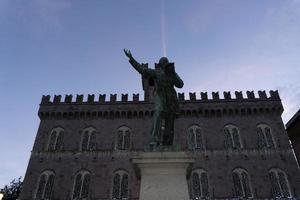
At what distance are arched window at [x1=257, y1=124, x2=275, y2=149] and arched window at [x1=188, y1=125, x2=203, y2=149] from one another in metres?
4.81

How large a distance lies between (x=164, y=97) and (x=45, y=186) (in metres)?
21.0

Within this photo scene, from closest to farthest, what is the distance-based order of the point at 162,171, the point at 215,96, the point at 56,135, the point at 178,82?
the point at 162,171 → the point at 178,82 → the point at 56,135 → the point at 215,96

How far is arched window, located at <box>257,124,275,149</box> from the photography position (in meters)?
25.4

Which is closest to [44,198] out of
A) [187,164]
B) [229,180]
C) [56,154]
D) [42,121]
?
[56,154]

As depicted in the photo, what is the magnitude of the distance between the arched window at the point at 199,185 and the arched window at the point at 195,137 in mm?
2217

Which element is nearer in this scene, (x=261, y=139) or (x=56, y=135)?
(x=261, y=139)

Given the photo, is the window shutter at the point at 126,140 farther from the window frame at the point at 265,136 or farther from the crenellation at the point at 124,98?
the window frame at the point at 265,136

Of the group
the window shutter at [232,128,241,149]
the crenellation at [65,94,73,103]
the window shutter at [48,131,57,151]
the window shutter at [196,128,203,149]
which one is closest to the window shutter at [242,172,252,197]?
the window shutter at [232,128,241,149]

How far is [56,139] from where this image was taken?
87.3 ft

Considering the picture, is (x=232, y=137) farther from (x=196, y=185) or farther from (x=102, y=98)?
(x=102, y=98)

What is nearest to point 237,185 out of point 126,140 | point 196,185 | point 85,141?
point 196,185

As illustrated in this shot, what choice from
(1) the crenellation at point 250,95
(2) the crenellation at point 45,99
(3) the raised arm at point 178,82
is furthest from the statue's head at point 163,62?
(2) the crenellation at point 45,99

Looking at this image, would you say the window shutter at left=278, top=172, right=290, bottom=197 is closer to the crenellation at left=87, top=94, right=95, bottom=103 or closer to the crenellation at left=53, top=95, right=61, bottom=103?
the crenellation at left=87, top=94, right=95, bottom=103

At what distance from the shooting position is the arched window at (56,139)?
85.9ft
